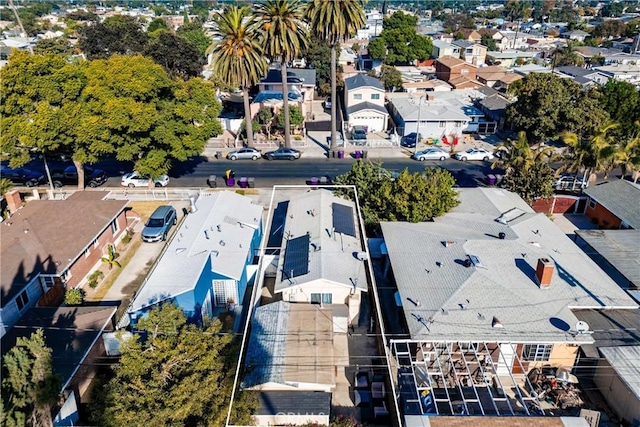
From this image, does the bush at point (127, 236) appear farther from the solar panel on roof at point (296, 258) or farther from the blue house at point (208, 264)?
the solar panel on roof at point (296, 258)

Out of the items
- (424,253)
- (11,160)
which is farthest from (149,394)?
(11,160)

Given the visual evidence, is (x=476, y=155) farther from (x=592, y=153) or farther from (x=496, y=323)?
(x=496, y=323)

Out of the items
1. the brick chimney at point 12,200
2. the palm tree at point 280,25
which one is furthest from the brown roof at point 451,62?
the brick chimney at point 12,200

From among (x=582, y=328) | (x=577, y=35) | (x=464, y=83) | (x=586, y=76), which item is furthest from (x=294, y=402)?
(x=577, y=35)

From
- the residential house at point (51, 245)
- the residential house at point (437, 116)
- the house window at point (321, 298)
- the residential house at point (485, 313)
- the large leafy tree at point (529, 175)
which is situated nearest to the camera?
the residential house at point (485, 313)

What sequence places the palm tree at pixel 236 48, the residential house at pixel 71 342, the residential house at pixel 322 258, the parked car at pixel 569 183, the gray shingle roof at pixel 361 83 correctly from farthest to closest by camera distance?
the gray shingle roof at pixel 361 83 < the palm tree at pixel 236 48 < the parked car at pixel 569 183 < the residential house at pixel 322 258 < the residential house at pixel 71 342

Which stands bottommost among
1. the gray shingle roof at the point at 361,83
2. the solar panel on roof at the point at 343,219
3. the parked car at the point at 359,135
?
the parked car at the point at 359,135
